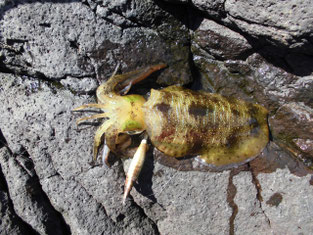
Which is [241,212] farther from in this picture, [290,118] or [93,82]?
[93,82]

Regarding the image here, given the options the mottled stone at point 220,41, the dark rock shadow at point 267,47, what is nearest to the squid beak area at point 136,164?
the mottled stone at point 220,41

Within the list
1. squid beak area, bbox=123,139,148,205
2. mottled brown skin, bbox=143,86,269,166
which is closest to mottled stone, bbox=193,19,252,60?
mottled brown skin, bbox=143,86,269,166

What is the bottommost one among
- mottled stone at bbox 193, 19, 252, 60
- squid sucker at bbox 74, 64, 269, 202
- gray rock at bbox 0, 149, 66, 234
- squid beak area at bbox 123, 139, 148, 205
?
gray rock at bbox 0, 149, 66, 234

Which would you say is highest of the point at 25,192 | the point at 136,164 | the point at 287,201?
the point at 136,164

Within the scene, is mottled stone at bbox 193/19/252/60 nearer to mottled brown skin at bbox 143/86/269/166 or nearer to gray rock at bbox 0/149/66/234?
mottled brown skin at bbox 143/86/269/166

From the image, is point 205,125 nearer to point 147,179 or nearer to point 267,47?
point 147,179

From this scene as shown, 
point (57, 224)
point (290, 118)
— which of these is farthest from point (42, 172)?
point (290, 118)

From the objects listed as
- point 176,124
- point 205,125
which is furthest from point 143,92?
point 205,125
